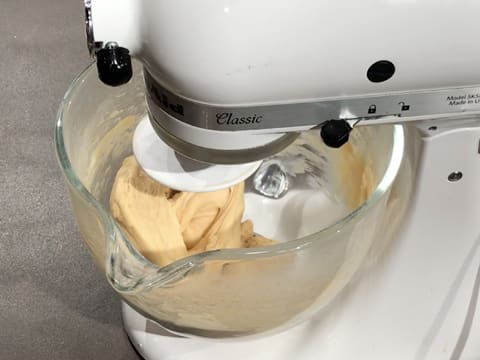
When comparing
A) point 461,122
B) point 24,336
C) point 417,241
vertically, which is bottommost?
point 24,336

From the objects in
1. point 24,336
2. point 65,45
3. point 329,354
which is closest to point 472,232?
point 329,354

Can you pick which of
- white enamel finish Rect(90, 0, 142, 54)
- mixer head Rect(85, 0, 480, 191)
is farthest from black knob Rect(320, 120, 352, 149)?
white enamel finish Rect(90, 0, 142, 54)

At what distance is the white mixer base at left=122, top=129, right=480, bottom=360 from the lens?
19.9 inches

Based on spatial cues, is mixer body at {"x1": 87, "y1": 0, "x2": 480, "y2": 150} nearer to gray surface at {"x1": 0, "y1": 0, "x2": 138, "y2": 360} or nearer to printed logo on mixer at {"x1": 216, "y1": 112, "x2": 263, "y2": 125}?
printed logo on mixer at {"x1": 216, "y1": 112, "x2": 263, "y2": 125}

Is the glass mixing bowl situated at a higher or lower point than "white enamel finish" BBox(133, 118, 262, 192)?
lower

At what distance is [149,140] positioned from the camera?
1.61 feet

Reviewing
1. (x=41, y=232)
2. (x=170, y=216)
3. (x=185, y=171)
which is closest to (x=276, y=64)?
(x=185, y=171)

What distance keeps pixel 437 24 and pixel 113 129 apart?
0.33m

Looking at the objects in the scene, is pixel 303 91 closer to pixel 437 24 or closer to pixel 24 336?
pixel 437 24

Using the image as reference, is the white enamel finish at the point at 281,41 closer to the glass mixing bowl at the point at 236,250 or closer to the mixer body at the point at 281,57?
the mixer body at the point at 281,57

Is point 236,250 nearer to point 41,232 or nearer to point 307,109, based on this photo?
point 307,109

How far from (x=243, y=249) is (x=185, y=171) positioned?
0.21 ft

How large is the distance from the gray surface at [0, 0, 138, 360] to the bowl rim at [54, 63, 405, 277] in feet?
0.79

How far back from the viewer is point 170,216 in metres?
0.60
